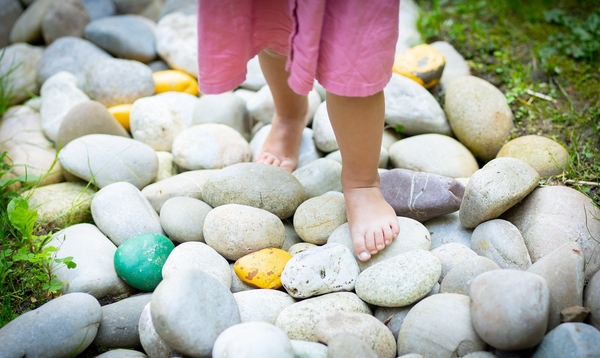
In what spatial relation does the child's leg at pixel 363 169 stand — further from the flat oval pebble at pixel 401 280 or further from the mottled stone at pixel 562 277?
the mottled stone at pixel 562 277

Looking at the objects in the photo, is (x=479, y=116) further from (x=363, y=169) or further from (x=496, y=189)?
(x=363, y=169)

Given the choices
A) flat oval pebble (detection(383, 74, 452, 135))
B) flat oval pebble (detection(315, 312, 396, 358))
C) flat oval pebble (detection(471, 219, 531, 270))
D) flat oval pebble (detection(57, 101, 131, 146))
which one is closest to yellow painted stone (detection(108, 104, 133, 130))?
flat oval pebble (detection(57, 101, 131, 146))

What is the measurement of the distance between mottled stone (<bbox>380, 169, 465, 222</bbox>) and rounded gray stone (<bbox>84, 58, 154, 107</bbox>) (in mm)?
1320

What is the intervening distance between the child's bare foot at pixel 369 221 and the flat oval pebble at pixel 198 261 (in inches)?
16.1

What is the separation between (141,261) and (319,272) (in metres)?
0.54

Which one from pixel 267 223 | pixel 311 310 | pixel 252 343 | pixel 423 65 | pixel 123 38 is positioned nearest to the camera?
pixel 252 343

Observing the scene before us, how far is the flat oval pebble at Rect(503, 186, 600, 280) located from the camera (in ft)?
5.08

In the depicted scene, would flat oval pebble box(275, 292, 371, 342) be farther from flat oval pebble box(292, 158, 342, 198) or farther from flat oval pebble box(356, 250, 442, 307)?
flat oval pebble box(292, 158, 342, 198)

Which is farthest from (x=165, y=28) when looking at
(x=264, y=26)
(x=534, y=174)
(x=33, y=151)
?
(x=534, y=174)

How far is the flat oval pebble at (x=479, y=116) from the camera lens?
208 centimetres

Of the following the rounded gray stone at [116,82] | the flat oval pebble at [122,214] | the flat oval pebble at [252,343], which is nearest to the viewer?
the flat oval pebble at [252,343]

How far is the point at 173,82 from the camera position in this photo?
257 cm

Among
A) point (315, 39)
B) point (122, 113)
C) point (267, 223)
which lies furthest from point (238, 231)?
point (122, 113)

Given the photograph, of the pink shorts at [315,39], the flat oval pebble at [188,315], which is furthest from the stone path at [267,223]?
the pink shorts at [315,39]
